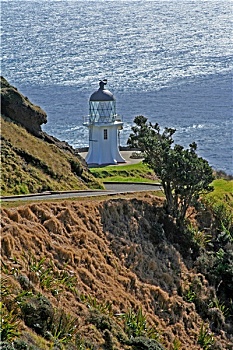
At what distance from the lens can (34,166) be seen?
3259 cm

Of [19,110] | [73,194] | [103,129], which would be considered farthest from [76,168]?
[103,129]

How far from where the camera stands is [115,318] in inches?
746

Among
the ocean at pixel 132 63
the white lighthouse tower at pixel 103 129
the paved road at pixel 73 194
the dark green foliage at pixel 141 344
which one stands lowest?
the dark green foliage at pixel 141 344

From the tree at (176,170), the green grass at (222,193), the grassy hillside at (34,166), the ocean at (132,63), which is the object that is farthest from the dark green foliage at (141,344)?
the ocean at (132,63)

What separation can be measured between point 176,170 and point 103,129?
27997 mm

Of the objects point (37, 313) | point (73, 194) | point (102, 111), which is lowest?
point (37, 313)

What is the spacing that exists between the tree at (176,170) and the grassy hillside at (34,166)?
5.32m

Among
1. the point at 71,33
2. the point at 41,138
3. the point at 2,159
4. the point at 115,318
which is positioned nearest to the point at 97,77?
the point at 71,33

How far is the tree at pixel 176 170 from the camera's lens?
25.7 meters

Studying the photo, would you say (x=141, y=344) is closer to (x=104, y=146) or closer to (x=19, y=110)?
(x=19, y=110)

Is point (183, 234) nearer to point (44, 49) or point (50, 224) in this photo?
point (50, 224)

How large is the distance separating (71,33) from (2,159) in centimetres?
10549

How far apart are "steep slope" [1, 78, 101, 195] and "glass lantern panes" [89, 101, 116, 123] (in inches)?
554

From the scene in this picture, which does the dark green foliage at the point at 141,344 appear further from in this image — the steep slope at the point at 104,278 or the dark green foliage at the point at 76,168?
the dark green foliage at the point at 76,168
